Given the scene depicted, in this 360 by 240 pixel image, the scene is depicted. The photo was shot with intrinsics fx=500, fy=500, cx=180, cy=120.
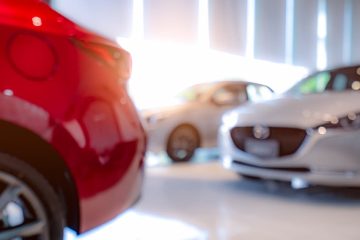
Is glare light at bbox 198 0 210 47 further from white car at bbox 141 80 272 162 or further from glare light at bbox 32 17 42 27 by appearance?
glare light at bbox 32 17 42 27

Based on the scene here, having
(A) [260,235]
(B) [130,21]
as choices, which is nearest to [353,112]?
(A) [260,235]

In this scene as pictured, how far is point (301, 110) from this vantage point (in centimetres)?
345

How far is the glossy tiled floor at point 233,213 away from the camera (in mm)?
2703

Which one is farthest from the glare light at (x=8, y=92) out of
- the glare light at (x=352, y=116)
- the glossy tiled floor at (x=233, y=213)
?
the glare light at (x=352, y=116)

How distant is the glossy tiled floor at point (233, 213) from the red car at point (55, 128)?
1.13 m

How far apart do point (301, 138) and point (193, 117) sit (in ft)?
7.73

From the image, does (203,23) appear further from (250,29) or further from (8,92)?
(8,92)

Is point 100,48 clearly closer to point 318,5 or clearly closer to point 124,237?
point 124,237

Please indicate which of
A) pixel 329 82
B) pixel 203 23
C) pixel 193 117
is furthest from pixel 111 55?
pixel 203 23

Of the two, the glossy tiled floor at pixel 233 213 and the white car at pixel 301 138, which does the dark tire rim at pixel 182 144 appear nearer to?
the glossy tiled floor at pixel 233 213

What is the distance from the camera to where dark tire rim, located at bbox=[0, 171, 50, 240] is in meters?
1.47

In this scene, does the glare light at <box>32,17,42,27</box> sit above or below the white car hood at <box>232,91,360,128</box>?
above

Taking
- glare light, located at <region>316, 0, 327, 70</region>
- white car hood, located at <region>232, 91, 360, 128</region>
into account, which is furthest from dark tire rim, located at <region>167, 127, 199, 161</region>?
glare light, located at <region>316, 0, 327, 70</region>

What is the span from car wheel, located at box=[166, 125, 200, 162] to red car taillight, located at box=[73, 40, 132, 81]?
3.58m
